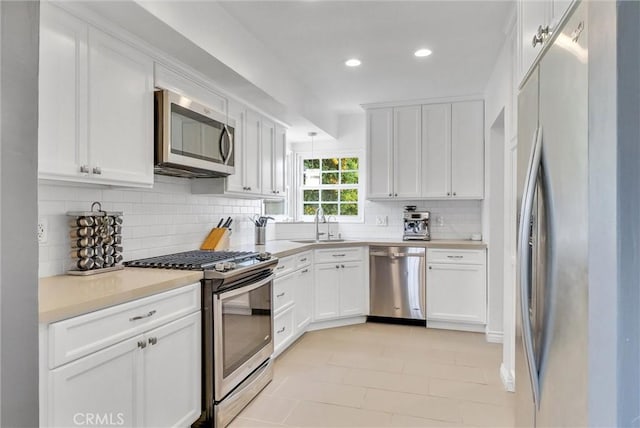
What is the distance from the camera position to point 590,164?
2.34ft

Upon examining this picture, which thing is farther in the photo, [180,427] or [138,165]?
[138,165]

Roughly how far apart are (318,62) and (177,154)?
5.34 feet

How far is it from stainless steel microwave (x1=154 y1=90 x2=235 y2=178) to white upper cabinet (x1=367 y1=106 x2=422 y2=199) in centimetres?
207

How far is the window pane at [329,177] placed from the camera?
213 inches

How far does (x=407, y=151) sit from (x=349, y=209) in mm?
1225

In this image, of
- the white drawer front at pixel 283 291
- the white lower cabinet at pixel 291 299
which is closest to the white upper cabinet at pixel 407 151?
the white lower cabinet at pixel 291 299

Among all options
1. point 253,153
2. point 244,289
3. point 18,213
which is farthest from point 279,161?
point 18,213

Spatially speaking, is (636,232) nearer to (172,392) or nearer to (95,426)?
(95,426)

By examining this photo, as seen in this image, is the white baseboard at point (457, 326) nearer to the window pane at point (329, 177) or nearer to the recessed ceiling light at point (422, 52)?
the window pane at point (329, 177)

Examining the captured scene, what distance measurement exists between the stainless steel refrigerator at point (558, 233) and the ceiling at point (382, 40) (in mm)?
1643

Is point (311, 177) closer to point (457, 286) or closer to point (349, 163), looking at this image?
point (349, 163)

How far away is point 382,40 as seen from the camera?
2.95 meters

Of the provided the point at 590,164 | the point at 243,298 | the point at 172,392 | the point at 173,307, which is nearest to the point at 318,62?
the point at 243,298

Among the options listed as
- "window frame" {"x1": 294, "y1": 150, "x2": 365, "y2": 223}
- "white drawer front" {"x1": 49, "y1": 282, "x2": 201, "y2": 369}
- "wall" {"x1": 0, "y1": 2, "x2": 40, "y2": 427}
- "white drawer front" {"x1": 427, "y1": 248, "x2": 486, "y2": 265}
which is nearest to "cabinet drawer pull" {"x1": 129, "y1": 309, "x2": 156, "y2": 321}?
"white drawer front" {"x1": 49, "y1": 282, "x2": 201, "y2": 369}
